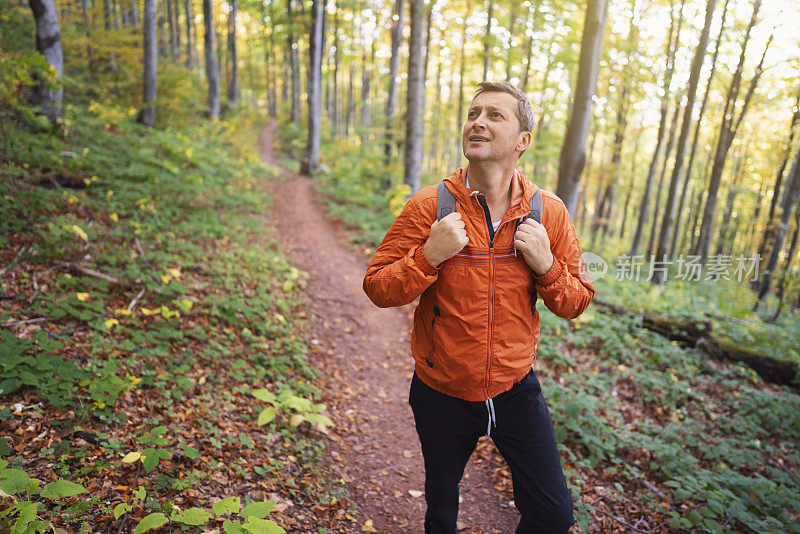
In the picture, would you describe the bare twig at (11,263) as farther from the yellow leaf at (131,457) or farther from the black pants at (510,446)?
the black pants at (510,446)

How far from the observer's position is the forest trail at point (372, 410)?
367cm

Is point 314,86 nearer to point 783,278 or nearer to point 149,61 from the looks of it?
point 149,61

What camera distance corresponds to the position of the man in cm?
220

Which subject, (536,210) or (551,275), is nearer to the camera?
(551,275)

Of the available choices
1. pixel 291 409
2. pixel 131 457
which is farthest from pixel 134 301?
pixel 131 457

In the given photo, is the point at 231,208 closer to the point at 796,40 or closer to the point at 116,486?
the point at 116,486

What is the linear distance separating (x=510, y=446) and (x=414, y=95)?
11.1 metres

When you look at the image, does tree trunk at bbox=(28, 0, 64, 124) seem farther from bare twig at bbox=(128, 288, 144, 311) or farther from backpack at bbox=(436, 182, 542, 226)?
backpack at bbox=(436, 182, 542, 226)

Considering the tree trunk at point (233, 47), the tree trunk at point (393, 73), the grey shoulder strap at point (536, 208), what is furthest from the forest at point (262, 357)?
the tree trunk at point (233, 47)

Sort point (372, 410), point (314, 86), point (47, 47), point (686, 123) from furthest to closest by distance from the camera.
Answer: point (314, 86)
point (686, 123)
point (47, 47)
point (372, 410)

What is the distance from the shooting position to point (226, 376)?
175 inches

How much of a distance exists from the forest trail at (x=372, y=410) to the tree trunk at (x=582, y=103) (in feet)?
11.6

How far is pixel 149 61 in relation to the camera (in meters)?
11.4

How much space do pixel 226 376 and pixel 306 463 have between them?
4.47 ft
